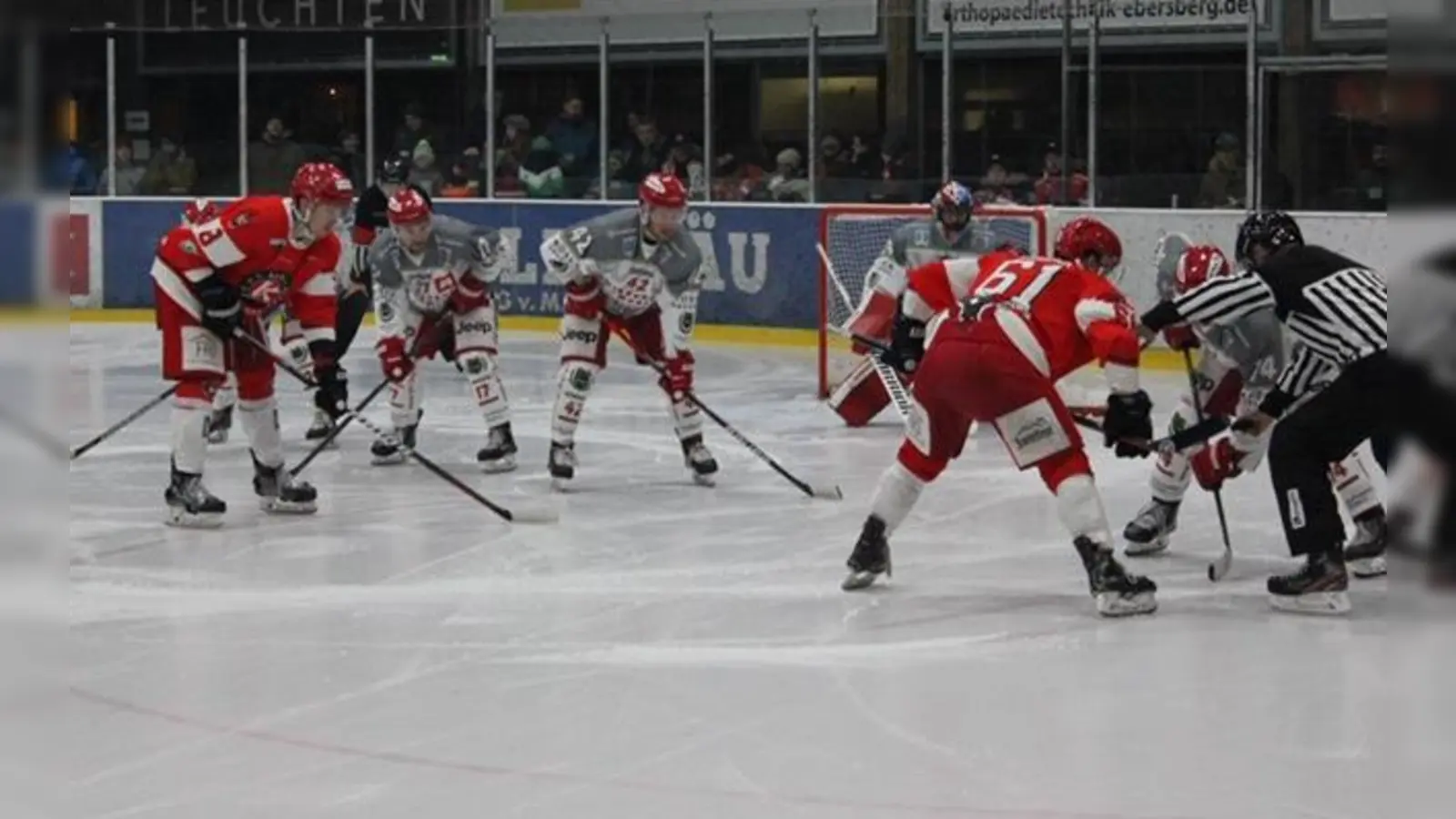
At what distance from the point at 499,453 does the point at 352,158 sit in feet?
24.2

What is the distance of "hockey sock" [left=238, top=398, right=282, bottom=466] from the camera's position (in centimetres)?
664

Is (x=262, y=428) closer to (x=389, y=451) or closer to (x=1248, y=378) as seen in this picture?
(x=389, y=451)

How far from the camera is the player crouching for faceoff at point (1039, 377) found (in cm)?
480

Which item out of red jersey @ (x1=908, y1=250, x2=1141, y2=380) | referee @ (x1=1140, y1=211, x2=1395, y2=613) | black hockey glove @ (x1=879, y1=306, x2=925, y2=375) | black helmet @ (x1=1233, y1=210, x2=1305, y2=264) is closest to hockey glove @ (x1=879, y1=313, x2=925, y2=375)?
black hockey glove @ (x1=879, y1=306, x2=925, y2=375)

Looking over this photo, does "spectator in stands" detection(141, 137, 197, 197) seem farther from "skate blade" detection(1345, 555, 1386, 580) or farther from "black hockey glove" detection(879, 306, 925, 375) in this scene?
"skate blade" detection(1345, 555, 1386, 580)

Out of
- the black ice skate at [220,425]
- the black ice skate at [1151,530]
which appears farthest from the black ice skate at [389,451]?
the black ice skate at [1151,530]

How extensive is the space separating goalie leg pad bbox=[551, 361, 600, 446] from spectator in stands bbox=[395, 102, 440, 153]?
753cm

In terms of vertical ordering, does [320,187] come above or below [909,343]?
above

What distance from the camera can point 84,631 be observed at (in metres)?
4.90

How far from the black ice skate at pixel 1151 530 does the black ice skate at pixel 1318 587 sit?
0.86m

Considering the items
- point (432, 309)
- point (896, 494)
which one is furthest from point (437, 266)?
point (896, 494)

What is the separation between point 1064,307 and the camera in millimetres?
4918

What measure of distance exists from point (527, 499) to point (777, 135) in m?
6.78

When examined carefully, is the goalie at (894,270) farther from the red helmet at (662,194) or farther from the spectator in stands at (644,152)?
the spectator in stands at (644,152)
